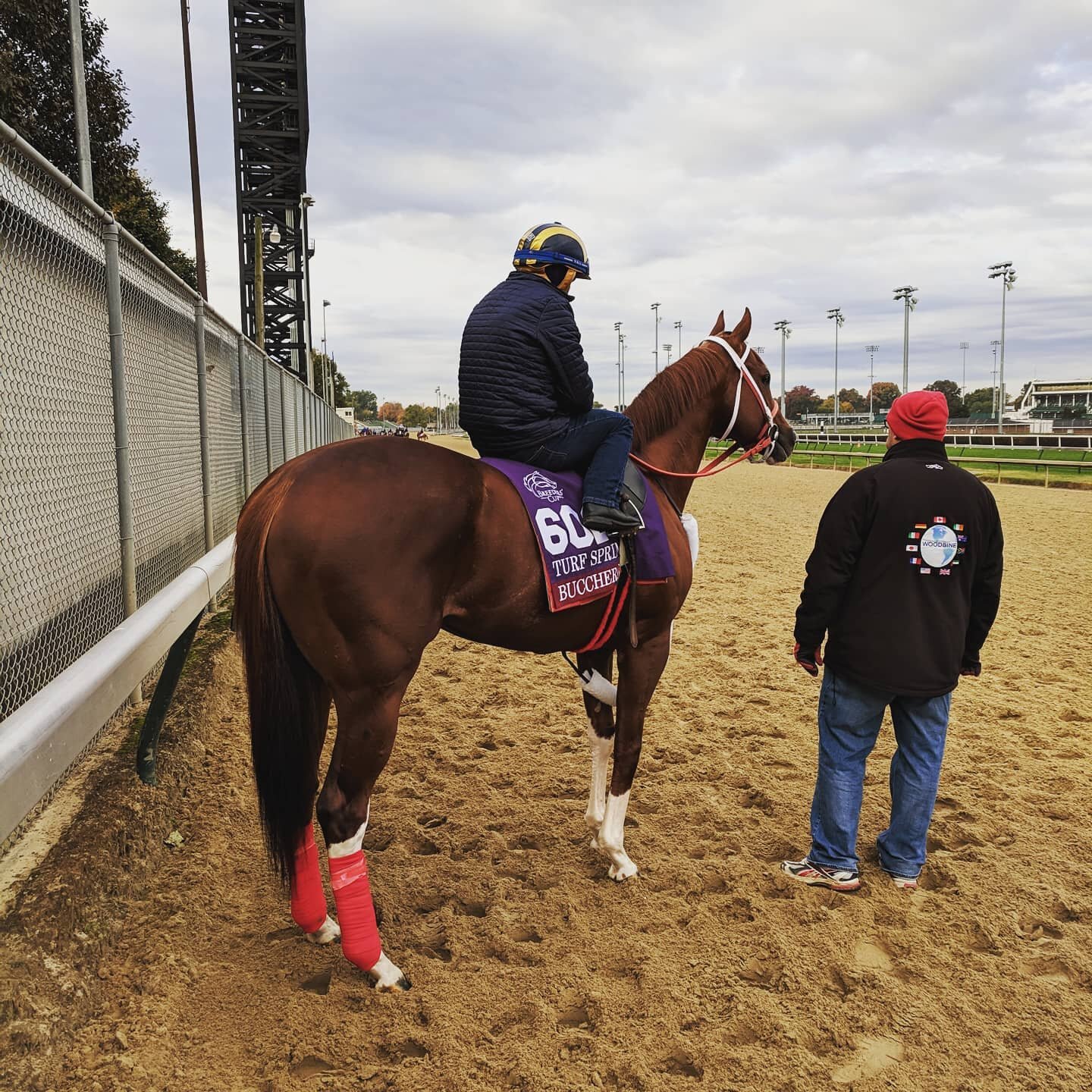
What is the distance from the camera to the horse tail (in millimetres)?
2770

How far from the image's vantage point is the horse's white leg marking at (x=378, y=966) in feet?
9.26

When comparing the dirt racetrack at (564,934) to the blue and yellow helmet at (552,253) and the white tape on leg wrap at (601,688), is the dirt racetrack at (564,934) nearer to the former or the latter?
the white tape on leg wrap at (601,688)

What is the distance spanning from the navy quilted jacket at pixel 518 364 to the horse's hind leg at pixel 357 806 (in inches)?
43.6

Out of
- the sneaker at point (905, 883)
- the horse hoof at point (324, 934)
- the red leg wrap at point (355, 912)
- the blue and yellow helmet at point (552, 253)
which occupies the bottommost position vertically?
the sneaker at point (905, 883)

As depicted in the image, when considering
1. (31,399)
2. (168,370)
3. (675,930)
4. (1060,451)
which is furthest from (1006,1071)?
(1060,451)

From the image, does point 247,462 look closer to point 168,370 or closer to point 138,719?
point 168,370

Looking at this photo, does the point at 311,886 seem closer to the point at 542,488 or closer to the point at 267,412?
the point at 542,488

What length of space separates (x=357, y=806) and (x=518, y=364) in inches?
71.6

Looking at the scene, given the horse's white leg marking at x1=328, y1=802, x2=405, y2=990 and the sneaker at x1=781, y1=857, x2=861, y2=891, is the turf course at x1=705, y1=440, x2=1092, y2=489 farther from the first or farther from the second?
the horse's white leg marking at x1=328, y1=802, x2=405, y2=990

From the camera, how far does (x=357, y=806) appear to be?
9.46ft

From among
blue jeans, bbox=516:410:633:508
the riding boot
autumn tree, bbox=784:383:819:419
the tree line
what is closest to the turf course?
blue jeans, bbox=516:410:633:508

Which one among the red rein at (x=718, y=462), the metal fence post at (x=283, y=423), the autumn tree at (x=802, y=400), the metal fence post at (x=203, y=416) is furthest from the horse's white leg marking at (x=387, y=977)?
the autumn tree at (x=802, y=400)

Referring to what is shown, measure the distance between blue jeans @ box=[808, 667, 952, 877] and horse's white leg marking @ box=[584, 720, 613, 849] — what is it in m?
0.97

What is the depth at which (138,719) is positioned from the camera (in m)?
4.44
